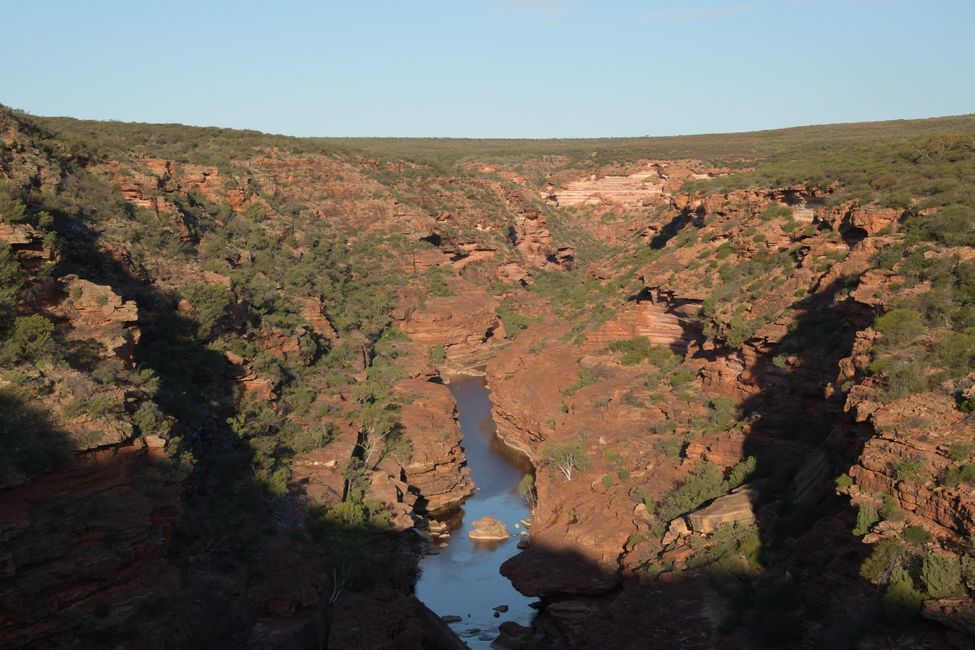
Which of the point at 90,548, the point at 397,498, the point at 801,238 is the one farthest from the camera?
the point at 801,238

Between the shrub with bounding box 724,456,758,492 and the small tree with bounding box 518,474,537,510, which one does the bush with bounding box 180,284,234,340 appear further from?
the shrub with bounding box 724,456,758,492

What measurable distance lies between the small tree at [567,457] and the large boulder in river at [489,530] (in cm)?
333

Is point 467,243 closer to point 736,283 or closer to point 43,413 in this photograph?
point 736,283

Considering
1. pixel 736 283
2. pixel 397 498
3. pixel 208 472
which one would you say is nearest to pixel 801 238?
pixel 736 283

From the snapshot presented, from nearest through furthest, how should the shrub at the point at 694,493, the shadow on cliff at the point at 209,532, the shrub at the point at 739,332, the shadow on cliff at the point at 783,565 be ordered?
the shadow on cliff at the point at 783,565 < the shadow on cliff at the point at 209,532 < the shrub at the point at 694,493 < the shrub at the point at 739,332

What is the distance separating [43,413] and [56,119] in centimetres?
5302

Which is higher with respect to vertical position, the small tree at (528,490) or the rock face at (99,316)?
the rock face at (99,316)

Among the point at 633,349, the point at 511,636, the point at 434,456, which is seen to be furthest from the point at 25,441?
the point at 633,349

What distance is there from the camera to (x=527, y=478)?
1435 inches

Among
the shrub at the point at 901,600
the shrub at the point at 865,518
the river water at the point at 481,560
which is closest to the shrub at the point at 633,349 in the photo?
the river water at the point at 481,560

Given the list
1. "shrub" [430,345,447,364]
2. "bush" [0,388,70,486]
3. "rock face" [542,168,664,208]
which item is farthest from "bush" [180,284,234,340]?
"rock face" [542,168,664,208]

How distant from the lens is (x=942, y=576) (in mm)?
13938

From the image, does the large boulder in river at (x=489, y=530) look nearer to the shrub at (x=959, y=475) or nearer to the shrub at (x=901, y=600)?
the shrub at (x=901, y=600)

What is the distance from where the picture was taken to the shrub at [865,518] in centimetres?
1614
